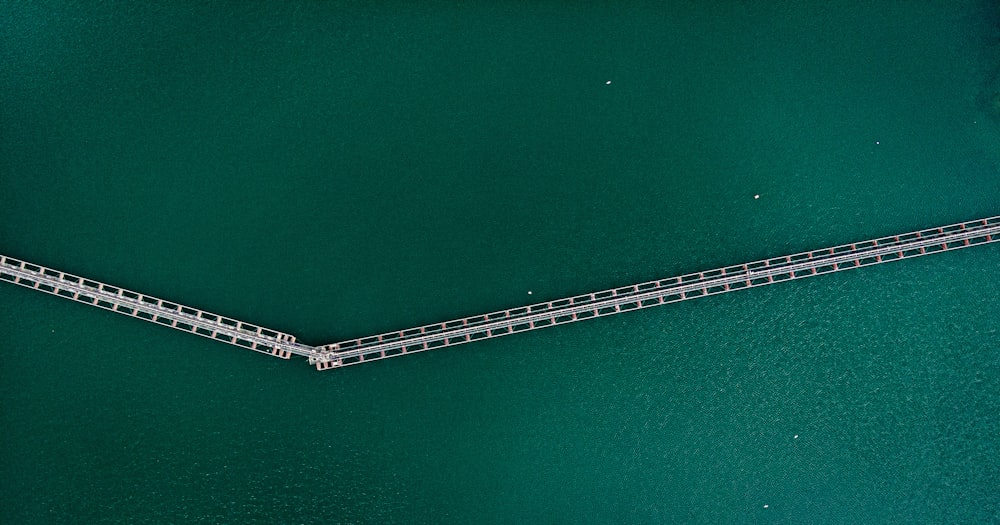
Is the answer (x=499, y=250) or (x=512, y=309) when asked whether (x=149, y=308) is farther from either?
(x=512, y=309)

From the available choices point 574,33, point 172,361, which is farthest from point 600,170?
point 172,361

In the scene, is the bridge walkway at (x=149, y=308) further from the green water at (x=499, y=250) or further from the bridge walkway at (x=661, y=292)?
the bridge walkway at (x=661, y=292)

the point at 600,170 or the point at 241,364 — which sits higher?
the point at 600,170

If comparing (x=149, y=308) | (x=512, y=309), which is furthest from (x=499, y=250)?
(x=149, y=308)

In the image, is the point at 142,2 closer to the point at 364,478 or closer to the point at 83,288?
the point at 83,288

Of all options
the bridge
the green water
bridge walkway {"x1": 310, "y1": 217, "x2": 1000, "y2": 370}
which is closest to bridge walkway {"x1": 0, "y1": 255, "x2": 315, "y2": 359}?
the bridge

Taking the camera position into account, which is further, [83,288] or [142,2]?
[142,2]

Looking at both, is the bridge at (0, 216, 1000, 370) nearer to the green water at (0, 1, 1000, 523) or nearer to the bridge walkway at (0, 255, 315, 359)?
the bridge walkway at (0, 255, 315, 359)

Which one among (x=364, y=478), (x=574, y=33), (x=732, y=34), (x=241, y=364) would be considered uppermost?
(x=574, y=33)
